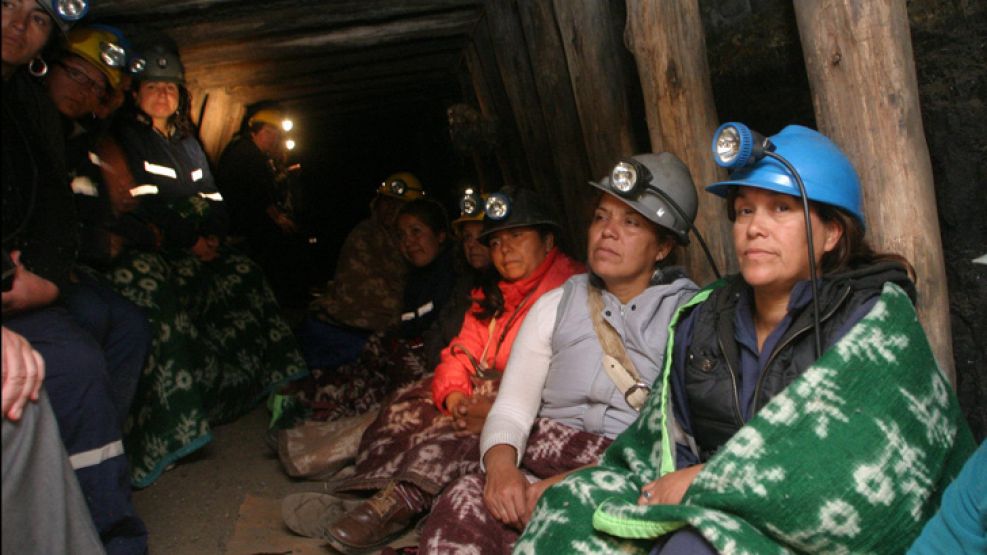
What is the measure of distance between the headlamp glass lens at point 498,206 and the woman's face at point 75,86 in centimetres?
199

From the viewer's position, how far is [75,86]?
4.09 metres

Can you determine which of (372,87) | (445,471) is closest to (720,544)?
(445,471)

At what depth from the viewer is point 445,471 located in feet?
12.0

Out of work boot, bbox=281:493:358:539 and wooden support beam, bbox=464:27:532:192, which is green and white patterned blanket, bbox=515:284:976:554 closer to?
work boot, bbox=281:493:358:539

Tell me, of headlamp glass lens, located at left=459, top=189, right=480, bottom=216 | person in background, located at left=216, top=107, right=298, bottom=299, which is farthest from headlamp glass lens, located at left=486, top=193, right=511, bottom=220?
person in background, located at left=216, top=107, right=298, bottom=299

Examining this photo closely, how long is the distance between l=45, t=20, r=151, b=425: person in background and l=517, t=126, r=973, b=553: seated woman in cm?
240

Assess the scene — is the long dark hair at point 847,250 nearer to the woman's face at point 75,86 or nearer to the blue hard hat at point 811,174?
the blue hard hat at point 811,174

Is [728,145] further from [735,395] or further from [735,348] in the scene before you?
[735,395]

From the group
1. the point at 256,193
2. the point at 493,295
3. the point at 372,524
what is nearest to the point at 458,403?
the point at 493,295

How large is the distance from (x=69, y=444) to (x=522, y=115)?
343cm

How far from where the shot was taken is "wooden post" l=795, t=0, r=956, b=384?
101 inches

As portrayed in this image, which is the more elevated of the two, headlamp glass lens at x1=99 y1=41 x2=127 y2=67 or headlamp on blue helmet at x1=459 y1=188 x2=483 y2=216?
headlamp glass lens at x1=99 y1=41 x2=127 y2=67

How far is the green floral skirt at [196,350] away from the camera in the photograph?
4.48 m

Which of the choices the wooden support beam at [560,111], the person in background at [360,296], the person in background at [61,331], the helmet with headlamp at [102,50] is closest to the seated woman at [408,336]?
the person in background at [360,296]
